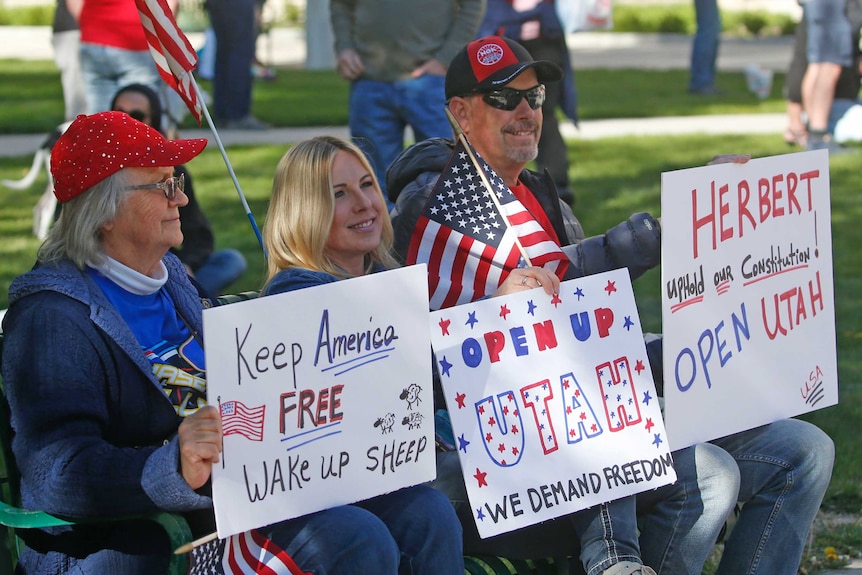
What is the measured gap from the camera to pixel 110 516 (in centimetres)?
303

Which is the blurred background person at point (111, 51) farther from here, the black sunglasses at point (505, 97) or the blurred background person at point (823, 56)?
the blurred background person at point (823, 56)

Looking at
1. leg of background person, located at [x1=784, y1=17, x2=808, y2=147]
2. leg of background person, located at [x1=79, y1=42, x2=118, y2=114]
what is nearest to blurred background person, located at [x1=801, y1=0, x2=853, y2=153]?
leg of background person, located at [x1=784, y1=17, x2=808, y2=147]

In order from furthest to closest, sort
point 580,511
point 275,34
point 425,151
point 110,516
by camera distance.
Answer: point 275,34 < point 425,151 < point 580,511 < point 110,516

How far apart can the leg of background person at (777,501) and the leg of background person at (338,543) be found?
112 centimetres

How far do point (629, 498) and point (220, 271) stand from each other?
341 cm

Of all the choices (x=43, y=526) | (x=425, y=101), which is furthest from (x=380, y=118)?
(x=43, y=526)

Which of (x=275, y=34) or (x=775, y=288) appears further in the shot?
(x=275, y=34)

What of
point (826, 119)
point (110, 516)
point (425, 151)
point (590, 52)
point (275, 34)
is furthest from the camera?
point (275, 34)

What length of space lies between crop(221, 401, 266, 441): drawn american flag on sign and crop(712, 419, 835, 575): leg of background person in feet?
4.77

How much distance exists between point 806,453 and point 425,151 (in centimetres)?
141

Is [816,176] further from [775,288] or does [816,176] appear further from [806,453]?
[806,453]

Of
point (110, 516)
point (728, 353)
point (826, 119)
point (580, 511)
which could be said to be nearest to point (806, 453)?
point (728, 353)

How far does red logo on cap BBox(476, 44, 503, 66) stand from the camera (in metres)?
4.32

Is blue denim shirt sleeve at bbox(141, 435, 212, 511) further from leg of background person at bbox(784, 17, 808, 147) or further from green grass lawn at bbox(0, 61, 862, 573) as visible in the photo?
leg of background person at bbox(784, 17, 808, 147)
